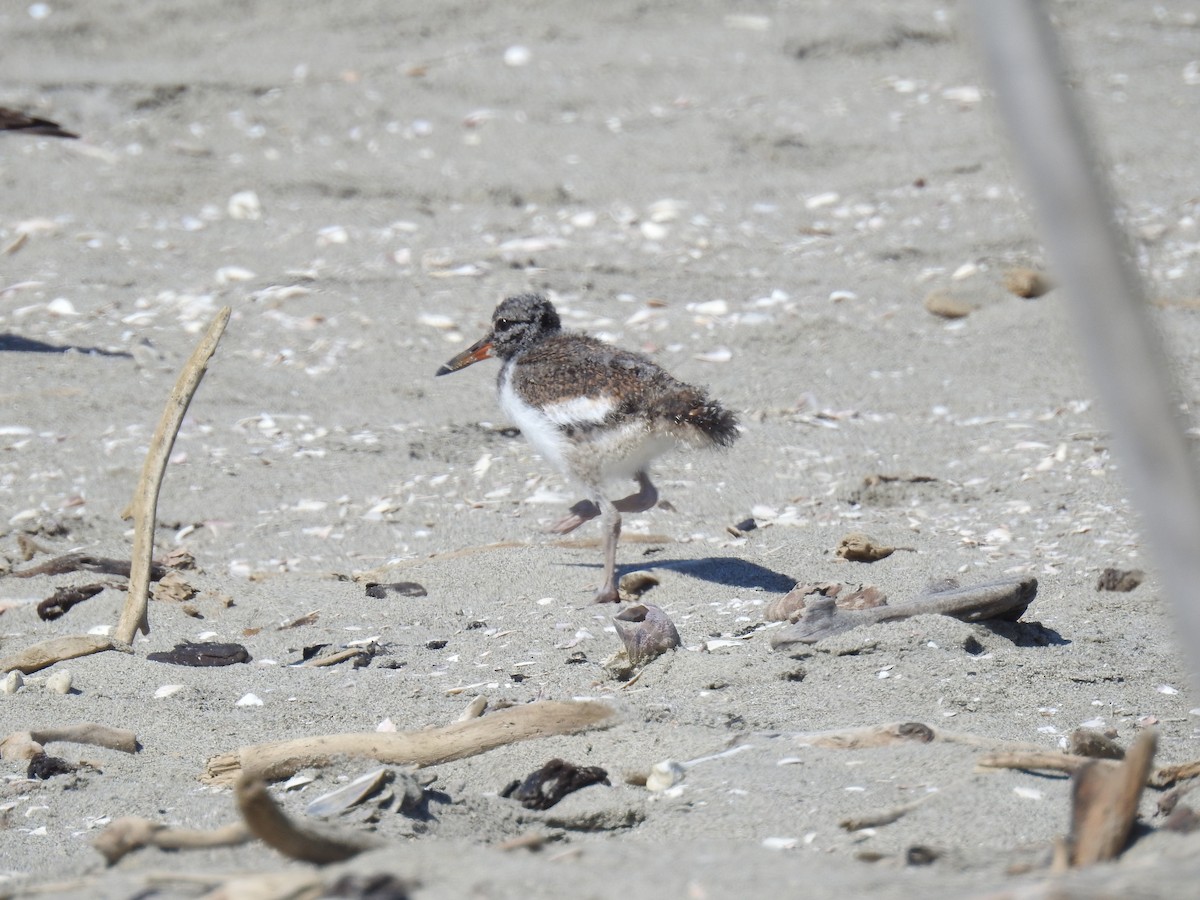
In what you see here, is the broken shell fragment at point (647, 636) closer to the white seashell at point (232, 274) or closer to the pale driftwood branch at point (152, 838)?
the pale driftwood branch at point (152, 838)

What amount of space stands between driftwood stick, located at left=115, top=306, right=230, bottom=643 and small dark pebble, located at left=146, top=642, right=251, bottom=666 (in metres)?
0.13

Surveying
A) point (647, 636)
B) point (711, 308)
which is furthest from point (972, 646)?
point (711, 308)

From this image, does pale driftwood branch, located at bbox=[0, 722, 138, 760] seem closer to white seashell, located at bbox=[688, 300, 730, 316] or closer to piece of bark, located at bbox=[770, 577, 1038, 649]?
piece of bark, located at bbox=[770, 577, 1038, 649]

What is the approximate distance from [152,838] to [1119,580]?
326cm

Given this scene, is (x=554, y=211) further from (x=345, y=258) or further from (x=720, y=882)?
(x=720, y=882)

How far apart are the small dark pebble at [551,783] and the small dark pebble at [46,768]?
113 cm

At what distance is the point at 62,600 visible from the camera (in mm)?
4738

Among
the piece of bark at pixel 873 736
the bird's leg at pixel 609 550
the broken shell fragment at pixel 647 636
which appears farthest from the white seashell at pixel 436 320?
the piece of bark at pixel 873 736

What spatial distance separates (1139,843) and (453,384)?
4.92 m

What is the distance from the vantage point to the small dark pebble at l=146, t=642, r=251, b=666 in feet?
13.9

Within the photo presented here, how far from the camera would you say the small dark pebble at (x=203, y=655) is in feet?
13.9

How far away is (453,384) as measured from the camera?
685cm

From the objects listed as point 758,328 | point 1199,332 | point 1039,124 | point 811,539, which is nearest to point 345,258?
point 758,328

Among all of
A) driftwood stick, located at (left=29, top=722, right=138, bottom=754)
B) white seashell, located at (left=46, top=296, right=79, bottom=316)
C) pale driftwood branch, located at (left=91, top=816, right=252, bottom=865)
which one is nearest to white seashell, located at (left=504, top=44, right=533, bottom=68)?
white seashell, located at (left=46, top=296, right=79, bottom=316)
